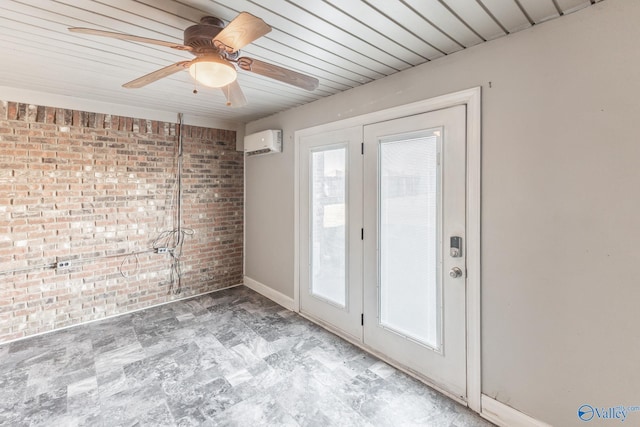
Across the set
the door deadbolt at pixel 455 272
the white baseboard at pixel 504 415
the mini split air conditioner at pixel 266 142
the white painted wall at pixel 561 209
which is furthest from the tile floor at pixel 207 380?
the mini split air conditioner at pixel 266 142

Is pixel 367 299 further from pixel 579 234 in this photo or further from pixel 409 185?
pixel 579 234

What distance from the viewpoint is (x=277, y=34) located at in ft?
6.12

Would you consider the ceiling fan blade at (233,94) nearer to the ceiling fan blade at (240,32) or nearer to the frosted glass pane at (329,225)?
the ceiling fan blade at (240,32)

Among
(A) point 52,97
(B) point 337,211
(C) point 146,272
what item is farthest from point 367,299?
(A) point 52,97

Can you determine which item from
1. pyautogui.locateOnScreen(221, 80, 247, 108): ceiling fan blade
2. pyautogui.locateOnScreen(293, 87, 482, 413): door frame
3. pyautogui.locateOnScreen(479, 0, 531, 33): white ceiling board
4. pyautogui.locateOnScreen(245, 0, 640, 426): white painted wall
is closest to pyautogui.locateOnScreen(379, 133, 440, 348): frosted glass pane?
pyautogui.locateOnScreen(293, 87, 482, 413): door frame

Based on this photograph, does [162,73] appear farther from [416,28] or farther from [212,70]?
[416,28]

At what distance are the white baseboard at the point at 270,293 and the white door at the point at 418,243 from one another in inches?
49.8

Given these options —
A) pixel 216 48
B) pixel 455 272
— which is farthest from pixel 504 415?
pixel 216 48

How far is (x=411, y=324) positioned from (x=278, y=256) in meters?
2.01

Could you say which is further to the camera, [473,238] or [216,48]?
[473,238]

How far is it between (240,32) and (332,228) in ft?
6.78

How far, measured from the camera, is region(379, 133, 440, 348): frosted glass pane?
7.42 ft

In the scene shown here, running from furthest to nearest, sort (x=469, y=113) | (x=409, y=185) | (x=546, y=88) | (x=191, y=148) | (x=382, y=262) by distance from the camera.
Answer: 1. (x=191, y=148)
2. (x=382, y=262)
3. (x=409, y=185)
4. (x=469, y=113)
5. (x=546, y=88)

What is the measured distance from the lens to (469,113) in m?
2.03
